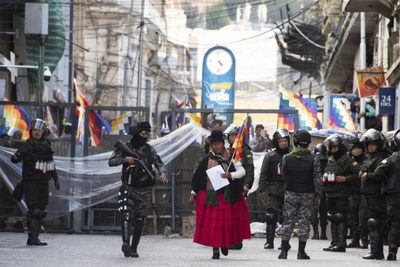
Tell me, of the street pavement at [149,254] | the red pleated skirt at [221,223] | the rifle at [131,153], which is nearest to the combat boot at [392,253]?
the street pavement at [149,254]

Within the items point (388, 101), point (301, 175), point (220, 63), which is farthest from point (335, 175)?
point (220, 63)

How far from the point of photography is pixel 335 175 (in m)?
13.3

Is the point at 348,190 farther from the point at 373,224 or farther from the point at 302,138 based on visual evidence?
the point at 302,138

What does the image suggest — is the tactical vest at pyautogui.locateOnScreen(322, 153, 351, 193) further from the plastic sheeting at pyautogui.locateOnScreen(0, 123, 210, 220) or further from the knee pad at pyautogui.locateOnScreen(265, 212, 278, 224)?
the plastic sheeting at pyautogui.locateOnScreen(0, 123, 210, 220)

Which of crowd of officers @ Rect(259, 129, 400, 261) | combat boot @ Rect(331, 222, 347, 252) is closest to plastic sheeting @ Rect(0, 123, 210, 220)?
crowd of officers @ Rect(259, 129, 400, 261)

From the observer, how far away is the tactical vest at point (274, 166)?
13.2 meters

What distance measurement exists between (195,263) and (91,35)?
49034mm

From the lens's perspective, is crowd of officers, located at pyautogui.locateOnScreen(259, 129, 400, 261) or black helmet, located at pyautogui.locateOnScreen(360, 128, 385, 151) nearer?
crowd of officers, located at pyautogui.locateOnScreen(259, 129, 400, 261)

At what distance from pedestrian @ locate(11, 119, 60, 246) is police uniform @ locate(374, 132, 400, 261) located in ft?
16.3

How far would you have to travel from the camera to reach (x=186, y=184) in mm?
16453

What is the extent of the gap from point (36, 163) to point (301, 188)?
13.8 feet

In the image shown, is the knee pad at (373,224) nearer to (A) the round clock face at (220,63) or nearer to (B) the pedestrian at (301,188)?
(B) the pedestrian at (301,188)

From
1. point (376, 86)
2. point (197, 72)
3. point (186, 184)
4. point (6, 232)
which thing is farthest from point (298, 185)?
point (197, 72)

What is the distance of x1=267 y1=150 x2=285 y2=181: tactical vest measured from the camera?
13242 millimetres
